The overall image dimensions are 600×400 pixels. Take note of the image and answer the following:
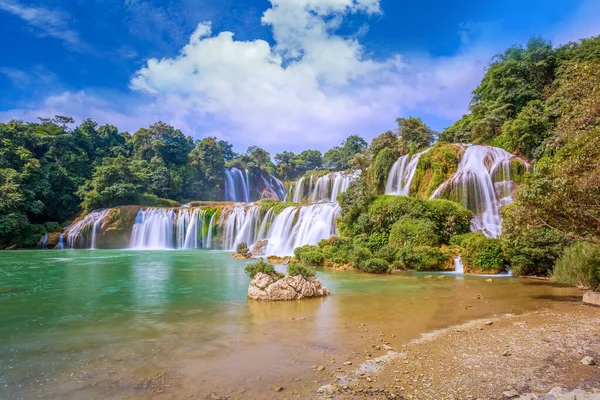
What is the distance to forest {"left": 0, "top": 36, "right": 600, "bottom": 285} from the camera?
9141 millimetres

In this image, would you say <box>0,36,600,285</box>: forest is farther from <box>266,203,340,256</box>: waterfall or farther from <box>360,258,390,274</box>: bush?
<box>266,203,340,256</box>: waterfall

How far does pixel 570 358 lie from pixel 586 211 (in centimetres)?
483

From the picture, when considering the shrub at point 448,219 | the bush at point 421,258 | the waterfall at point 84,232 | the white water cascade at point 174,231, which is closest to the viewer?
the bush at point 421,258

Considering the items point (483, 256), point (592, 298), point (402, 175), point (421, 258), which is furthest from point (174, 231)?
point (592, 298)

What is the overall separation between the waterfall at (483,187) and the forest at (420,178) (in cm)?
162

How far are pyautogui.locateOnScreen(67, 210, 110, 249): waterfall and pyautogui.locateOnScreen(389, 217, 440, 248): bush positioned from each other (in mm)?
31728

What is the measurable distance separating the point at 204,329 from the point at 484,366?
5009 mm

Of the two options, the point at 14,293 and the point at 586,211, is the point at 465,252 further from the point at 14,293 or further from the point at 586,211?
the point at 14,293

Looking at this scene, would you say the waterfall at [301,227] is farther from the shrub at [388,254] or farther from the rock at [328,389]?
the rock at [328,389]

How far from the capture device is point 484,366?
15.6 feet

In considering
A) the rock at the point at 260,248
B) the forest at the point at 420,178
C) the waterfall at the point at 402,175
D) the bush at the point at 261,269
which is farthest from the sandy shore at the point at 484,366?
the rock at the point at 260,248

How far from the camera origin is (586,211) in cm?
833

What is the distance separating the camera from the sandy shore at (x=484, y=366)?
399 cm

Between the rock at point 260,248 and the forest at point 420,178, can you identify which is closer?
the forest at point 420,178
